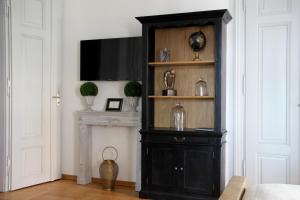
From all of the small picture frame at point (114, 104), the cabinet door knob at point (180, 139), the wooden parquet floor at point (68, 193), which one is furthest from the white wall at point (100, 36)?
the cabinet door knob at point (180, 139)

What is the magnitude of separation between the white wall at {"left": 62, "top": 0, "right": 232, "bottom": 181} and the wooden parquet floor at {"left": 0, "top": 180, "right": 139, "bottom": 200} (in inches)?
13.6

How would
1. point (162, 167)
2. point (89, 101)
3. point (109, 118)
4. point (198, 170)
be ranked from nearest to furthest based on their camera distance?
point (198, 170) → point (162, 167) → point (109, 118) → point (89, 101)

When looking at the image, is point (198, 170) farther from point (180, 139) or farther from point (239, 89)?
point (239, 89)

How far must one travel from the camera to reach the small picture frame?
14.8 feet

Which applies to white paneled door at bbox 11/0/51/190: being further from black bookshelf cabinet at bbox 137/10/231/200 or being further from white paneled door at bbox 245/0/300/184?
white paneled door at bbox 245/0/300/184

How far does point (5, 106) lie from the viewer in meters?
4.21

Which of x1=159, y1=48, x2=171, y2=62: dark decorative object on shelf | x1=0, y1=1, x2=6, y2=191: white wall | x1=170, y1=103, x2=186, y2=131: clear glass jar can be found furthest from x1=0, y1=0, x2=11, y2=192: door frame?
x1=170, y1=103, x2=186, y2=131: clear glass jar

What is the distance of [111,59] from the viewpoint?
454 cm

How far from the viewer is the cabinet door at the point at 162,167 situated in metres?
3.87

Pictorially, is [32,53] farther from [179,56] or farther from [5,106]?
[179,56]

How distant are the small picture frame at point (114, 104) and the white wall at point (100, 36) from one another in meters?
0.08

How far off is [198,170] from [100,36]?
7.25 ft

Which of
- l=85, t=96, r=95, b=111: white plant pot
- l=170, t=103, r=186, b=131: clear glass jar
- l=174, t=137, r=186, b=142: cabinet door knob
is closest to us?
l=174, t=137, r=186, b=142: cabinet door knob

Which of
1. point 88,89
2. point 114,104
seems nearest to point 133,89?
point 114,104
